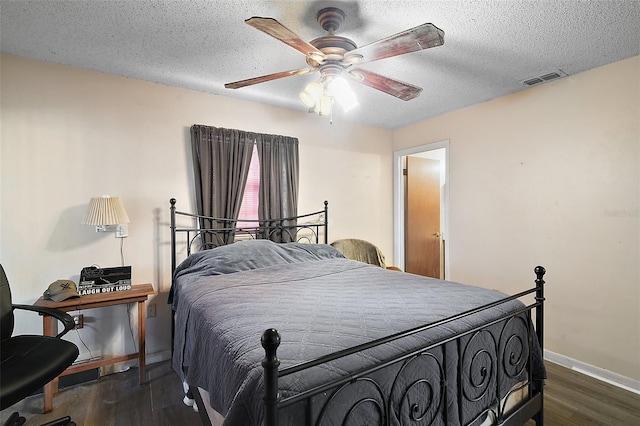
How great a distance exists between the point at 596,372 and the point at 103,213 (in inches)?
152

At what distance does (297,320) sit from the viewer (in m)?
1.36

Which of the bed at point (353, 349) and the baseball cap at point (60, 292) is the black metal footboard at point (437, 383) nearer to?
the bed at point (353, 349)

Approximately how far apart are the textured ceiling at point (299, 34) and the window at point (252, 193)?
737 mm

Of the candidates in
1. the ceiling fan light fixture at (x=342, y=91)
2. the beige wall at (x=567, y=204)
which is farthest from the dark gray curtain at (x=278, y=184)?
the beige wall at (x=567, y=204)

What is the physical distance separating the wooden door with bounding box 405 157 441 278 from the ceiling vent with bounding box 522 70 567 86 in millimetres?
1683

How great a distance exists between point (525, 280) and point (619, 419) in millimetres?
1168

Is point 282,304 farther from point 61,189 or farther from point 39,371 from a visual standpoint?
point 61,189

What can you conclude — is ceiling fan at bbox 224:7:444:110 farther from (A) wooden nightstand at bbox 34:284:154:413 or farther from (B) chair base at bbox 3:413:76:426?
(B) chair base at bbox 3:413:76:426

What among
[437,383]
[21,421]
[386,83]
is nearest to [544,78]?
[386,83]

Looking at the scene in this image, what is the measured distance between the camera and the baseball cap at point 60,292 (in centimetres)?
201

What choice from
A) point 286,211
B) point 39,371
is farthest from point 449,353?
point 286,211

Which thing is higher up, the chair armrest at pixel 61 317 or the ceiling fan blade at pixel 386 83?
the ceiling fan blade at pixel 386 83

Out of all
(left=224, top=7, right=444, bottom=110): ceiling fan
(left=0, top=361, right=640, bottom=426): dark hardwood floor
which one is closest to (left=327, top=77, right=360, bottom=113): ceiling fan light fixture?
(left=224, top=7, right=444, bottom=110): ceiling fan

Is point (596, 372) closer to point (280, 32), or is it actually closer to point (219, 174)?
point (280, 32)
